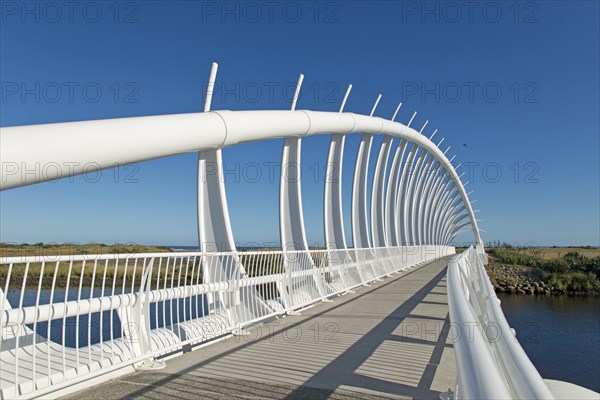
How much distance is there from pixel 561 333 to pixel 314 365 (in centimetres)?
1683

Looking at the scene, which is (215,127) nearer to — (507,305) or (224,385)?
(224,385)

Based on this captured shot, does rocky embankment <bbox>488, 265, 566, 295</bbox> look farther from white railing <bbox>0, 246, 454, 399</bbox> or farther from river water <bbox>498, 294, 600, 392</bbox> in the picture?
white railing <bbox>0, 246, 454, 399</bbox>

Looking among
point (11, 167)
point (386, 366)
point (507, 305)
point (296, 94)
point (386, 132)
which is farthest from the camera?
point (507, 305)

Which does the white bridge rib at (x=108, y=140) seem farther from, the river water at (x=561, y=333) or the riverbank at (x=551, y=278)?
the riverbank at (x=551, y=278)

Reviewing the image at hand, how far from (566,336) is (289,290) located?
46.9ft

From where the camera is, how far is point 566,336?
1723 cm

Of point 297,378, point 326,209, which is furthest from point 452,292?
point 326,209

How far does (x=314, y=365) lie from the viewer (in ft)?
14.2

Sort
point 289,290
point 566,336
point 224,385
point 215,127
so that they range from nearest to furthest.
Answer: point 224,385 < point 215,127 < point 289,290 < point 566,336

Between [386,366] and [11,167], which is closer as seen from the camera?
[11,167]

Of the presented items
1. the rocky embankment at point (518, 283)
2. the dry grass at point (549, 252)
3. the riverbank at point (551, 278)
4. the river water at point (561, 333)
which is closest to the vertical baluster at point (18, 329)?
the river water at point (561, 333)

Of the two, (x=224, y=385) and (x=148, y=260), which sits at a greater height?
(x=148, y=260)

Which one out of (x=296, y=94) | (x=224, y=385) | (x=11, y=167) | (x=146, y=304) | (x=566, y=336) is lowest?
(x=566, y=336)

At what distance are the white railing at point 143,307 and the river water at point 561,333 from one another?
23.1ft
